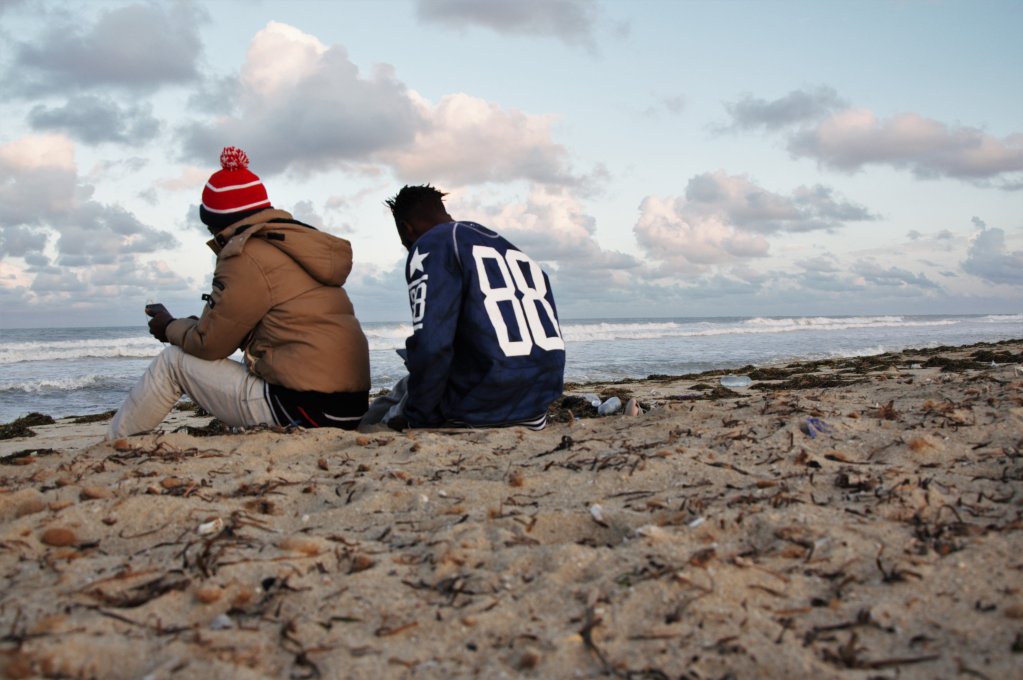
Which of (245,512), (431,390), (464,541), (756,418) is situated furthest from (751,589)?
(431,390)

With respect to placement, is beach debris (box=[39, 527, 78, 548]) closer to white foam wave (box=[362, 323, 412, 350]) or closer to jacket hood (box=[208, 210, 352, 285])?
jacket hood (box=[208, 210, 352, 285])

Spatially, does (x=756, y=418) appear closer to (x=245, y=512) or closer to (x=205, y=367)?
(x=245, y=512)

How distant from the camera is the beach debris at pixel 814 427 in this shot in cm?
356

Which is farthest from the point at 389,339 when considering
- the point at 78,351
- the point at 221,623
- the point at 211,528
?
the point at 221,623

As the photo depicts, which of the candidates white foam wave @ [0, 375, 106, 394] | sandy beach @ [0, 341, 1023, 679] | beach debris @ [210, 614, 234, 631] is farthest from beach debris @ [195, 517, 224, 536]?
white foam wave @ [0, 375, 106, 394]

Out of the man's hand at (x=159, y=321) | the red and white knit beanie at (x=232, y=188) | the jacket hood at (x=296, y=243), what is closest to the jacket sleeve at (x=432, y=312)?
the jacket hood at (x=296, y=243)

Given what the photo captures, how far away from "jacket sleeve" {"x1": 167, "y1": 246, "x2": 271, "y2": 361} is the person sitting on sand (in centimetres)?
82

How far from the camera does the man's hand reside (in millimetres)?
4391

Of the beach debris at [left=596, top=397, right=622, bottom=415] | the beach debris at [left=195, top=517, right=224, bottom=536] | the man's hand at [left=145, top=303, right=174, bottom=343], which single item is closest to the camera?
the beach debris at [left=195, top=517, right=224, bottom=536]

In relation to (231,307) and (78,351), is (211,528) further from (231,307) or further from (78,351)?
(78,351)

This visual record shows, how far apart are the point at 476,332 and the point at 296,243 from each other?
1.12 m

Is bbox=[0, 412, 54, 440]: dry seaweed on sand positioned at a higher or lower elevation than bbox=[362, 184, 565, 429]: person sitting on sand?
lower

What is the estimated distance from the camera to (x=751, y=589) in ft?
6.29

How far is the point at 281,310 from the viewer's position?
4.14 m
